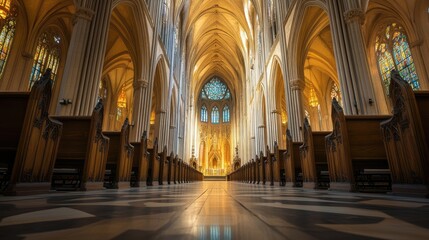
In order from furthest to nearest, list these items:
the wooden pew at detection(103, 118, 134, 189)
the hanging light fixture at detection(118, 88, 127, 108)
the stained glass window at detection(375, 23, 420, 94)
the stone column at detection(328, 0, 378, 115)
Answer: the hanging light fixture at detection(118, 88, 127, 108) → the stained glass window at detection(375, 23, 420, 94) → the stone column at detection(328, 0, 378, 115) → the wooden pew at detection(103, 118, 134, 189)

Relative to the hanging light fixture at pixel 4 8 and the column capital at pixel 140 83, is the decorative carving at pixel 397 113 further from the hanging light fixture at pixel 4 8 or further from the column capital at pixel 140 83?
the hanging light fixture at pixel 4 8

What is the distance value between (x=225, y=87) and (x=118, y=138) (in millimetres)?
30586

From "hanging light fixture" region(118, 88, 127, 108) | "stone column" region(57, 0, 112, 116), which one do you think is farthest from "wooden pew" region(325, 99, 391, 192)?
"hanging light fixture" region(118, 88, 127, 108)

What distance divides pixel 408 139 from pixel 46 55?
1508 centimetres

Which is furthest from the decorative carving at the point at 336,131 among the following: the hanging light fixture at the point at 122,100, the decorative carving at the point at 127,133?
the hanging light fixture at the point at 122,100

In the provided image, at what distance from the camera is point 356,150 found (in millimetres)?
3463

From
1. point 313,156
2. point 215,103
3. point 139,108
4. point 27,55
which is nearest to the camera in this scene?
point 313,156

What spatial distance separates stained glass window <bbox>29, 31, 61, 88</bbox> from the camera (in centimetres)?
1168

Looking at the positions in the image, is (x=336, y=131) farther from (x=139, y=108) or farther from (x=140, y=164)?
(x=139, y=108)

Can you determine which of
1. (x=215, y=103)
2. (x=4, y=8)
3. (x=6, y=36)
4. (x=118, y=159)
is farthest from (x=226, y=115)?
(x=118, y=159)

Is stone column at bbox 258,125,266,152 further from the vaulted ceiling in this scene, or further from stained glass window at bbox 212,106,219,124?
stained glass window at bbox 212,106,219,124

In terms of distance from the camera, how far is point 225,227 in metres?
0.74

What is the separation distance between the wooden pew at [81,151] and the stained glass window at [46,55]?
33.6 ft

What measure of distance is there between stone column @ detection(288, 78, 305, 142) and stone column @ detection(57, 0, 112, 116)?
7.61 meters
